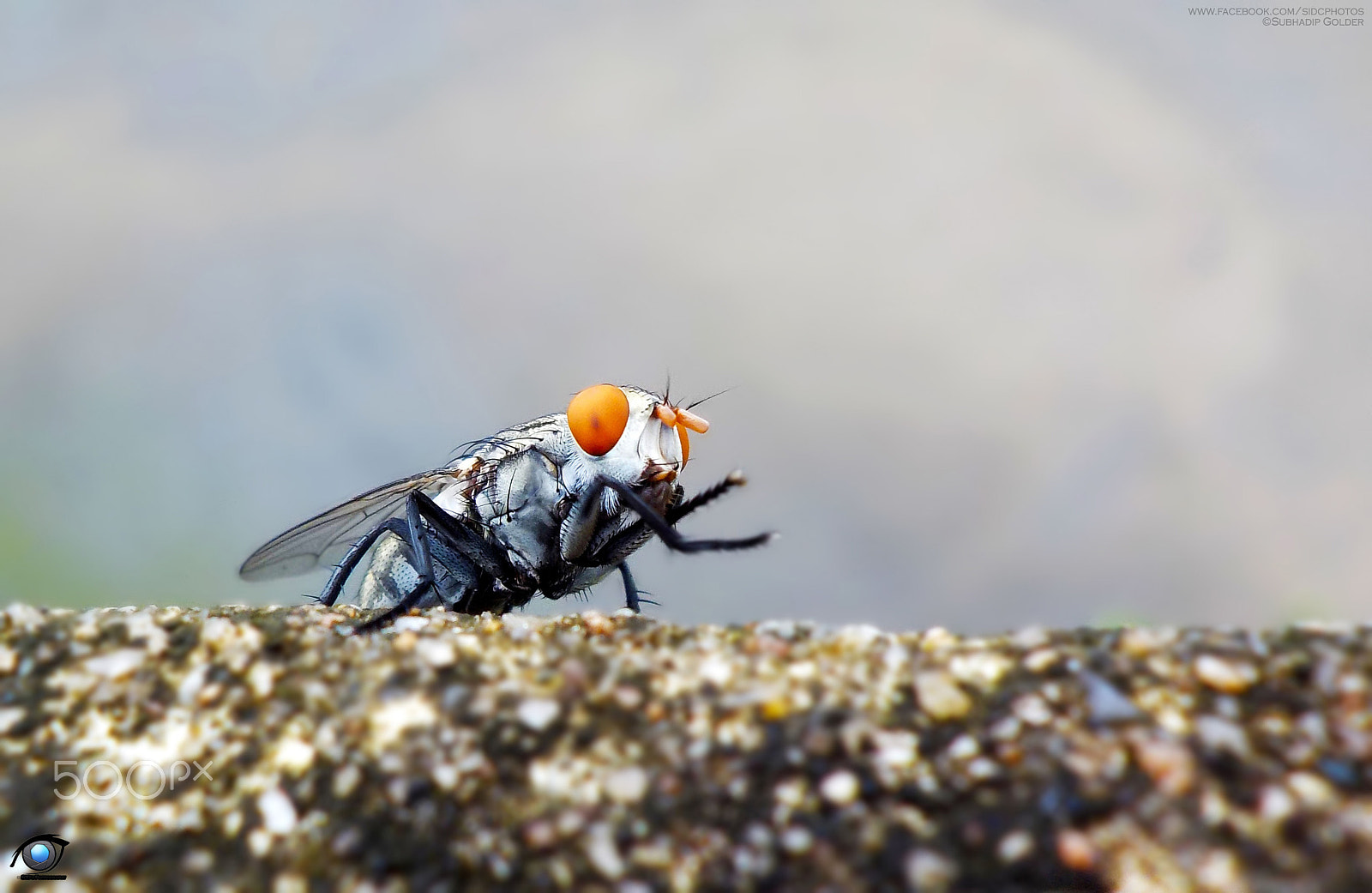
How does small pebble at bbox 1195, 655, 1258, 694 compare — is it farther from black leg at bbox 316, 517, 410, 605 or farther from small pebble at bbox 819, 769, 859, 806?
black leg at bbox 316, 517, 410, 605

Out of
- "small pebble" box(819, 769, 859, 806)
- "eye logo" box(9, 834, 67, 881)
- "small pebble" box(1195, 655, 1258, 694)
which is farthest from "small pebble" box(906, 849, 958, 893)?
"eye logo" box(9, 834, 67, 881)

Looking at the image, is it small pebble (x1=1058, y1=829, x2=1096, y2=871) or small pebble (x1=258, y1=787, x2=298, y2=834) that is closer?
small pebble (x1=1058, y1=829, x2=1096, y2=871)

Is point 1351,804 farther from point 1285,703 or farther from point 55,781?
point 55,781

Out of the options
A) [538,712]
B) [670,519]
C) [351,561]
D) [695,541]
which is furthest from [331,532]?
[538,712]

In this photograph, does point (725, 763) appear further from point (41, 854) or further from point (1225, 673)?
point (41, 854)

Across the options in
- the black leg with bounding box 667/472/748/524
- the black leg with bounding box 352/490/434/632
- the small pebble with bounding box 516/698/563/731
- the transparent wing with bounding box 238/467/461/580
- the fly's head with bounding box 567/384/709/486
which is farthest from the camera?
the transparent wing with bounding box 238/467/461/580

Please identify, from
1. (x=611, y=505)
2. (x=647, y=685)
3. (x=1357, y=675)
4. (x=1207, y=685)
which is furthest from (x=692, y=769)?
(x=611, y=505)
